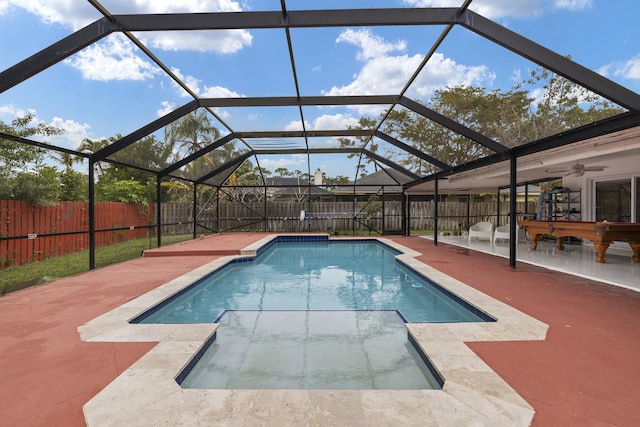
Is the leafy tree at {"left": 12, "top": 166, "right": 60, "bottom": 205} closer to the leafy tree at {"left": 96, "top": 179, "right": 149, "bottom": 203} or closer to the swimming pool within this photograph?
the leafy tree at {"left": 96, "top": 179, "right": 149, "bottom": 203}

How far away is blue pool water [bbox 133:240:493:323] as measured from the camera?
392cm

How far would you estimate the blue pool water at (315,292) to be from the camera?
392 centimetres

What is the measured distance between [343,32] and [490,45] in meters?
2.15

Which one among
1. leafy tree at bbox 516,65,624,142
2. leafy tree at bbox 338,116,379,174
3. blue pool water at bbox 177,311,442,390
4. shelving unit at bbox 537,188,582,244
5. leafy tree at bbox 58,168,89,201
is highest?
leafy tree at bbox 338,116,379,174

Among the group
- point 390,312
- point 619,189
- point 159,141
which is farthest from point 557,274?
point 159,141

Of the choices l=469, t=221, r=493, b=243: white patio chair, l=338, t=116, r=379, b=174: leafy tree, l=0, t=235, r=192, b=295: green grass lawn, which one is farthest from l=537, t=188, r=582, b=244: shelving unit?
l=0, t=235, r=192, b=295: green grass lawn

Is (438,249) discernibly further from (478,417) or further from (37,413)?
(37,413)

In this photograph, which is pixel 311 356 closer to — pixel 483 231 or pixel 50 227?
pixel 50 227

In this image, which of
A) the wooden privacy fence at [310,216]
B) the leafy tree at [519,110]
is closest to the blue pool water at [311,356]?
the leafy tree at [519,110]

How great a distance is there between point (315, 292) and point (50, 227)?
678 centimetres

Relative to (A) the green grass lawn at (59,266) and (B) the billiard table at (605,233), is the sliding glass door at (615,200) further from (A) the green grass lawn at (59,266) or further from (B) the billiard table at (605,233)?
(A) the green grass lawn at (59,266)

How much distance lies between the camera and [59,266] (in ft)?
20.9

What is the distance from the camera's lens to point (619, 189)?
25.0 ft

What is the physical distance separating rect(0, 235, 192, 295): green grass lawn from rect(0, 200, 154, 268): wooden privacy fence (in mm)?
239
